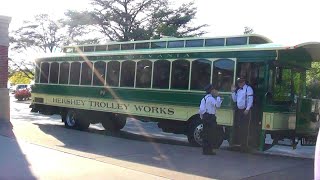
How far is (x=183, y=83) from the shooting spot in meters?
12.7

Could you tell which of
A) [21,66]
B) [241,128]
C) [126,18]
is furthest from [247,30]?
[241,128]

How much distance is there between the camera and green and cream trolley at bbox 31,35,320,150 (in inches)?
432

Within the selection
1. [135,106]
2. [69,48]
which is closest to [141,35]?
[69,48]

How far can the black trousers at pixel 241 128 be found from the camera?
10.9 meters

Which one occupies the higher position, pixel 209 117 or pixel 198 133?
pixel 209 117

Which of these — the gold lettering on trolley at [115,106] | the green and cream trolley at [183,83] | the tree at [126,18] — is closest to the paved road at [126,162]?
the green and cream trolley at [183,83]

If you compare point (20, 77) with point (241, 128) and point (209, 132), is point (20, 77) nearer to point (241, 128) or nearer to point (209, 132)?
point (241, 128)

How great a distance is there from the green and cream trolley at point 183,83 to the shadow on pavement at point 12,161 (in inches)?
156

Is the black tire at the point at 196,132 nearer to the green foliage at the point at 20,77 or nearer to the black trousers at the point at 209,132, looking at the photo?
the black trousers at the point at 209,132

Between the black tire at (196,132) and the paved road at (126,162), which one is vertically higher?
the black tire at (196,132)

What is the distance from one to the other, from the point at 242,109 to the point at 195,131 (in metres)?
1.77

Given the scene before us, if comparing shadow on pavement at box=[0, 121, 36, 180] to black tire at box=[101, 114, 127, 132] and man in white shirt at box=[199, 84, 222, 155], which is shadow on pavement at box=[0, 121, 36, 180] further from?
black tire at box=[101, 114, 127, 132]

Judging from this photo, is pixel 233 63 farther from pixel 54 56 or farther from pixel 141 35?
pixel 141 35

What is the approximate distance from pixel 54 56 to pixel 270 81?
958 centimetres
